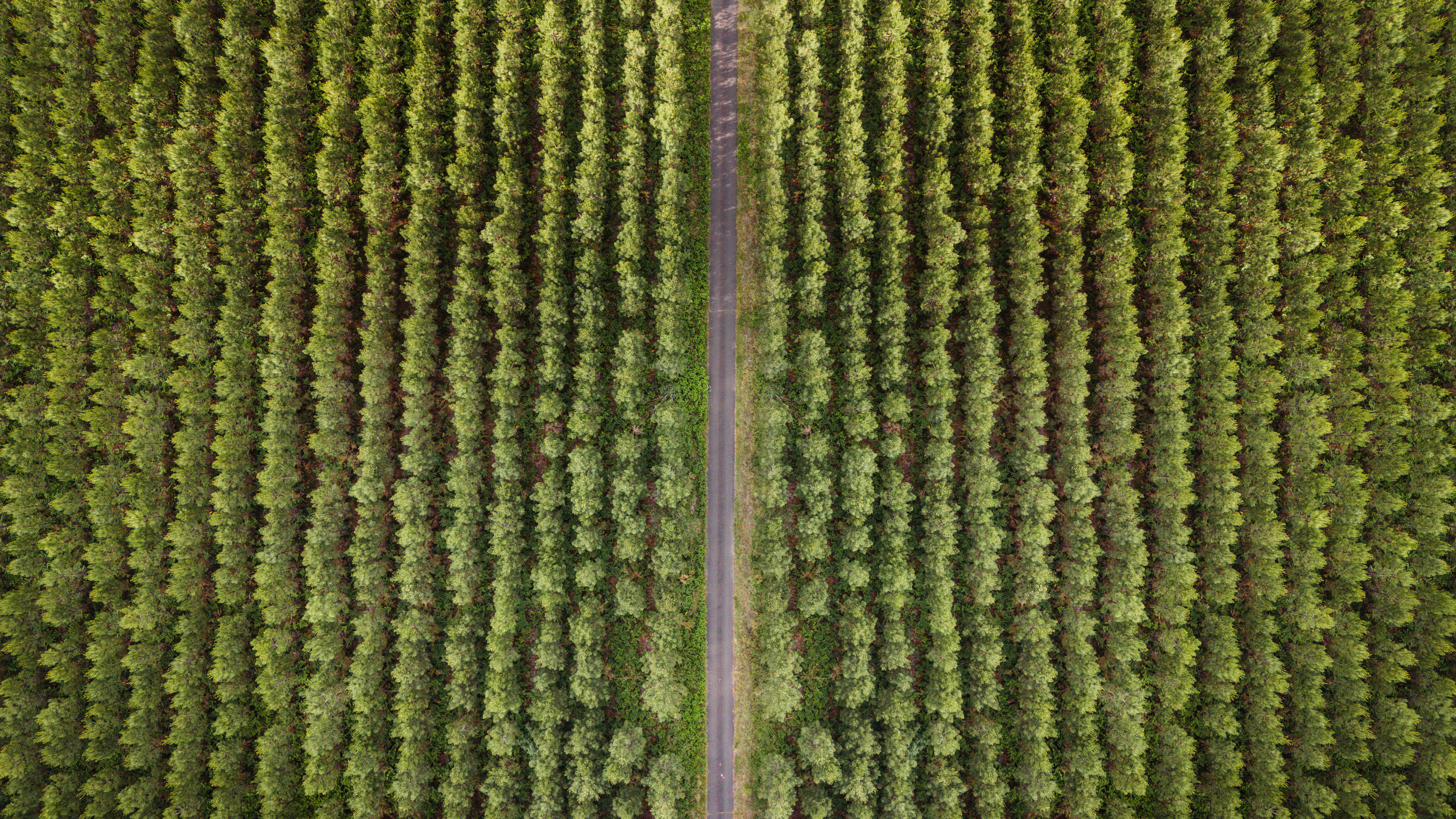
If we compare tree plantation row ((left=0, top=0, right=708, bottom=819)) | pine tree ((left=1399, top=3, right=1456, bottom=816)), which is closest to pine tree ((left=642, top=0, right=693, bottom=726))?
tree plantation row ((left=0, top=0, right=708, bottom=819))

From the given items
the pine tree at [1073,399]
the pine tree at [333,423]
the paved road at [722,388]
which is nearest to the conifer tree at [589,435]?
the paved road at [722,388]

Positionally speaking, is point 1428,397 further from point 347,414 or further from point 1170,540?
point 347,414

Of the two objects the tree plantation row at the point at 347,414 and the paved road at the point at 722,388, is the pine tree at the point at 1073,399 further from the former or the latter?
the tree plantation row at the point at 347,414

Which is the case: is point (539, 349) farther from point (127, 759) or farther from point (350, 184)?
point (127, 759)

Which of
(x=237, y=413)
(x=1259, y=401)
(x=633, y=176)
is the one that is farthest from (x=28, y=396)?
(x=1259, y=401)

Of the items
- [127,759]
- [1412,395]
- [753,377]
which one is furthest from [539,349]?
[1412,395]

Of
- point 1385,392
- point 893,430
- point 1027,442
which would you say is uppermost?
point 1385,392
